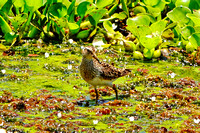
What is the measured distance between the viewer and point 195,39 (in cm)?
977

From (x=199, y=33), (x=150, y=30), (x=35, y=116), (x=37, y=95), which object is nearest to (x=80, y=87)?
(x=37, y=95)

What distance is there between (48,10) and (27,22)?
0.58m

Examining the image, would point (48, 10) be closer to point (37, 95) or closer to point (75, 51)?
point (75, 51)

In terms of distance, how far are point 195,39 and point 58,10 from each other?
336cm

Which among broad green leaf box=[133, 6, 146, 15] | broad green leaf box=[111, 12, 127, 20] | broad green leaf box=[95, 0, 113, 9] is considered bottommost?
broad green leaf box=[111, 12, 127, 20]

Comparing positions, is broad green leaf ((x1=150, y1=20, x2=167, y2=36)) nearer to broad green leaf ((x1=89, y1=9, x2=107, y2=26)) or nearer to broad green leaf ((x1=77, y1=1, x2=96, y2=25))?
broad green leaf ((x1=89, y1=9, x2=107, y2=26))

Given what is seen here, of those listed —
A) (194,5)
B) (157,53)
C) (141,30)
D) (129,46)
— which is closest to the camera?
(141,30)

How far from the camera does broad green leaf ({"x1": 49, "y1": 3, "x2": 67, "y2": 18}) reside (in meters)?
9.99

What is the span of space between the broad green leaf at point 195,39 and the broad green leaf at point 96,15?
7.11ft

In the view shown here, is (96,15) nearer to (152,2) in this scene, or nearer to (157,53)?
(152,2)

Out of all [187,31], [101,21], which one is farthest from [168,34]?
[101,21]

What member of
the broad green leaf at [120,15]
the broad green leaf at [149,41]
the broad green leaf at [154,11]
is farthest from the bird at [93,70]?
the broad green leaf at [120,15]

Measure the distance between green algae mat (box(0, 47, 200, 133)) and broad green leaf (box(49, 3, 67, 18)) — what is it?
2.90 ft

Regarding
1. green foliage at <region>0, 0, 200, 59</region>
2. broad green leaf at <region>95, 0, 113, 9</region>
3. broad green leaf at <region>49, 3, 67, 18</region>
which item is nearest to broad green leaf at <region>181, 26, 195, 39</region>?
green foliage at <region>0, 0, 200, 59</region>
